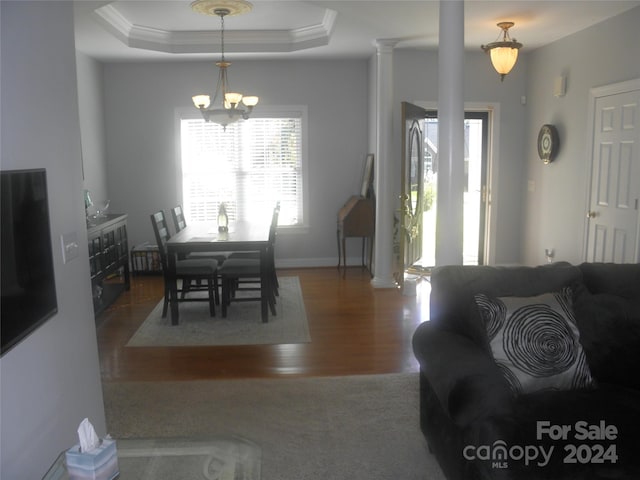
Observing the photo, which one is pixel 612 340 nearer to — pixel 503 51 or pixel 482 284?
pixel 482 284

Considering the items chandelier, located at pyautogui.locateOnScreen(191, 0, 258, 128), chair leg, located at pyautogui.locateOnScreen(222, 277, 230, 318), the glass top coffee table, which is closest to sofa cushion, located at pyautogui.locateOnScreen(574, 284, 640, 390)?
the glass top coffee table

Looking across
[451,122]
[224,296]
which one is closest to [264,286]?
[224,296]

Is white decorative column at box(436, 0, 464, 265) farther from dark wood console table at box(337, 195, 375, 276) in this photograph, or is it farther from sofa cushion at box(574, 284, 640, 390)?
dark wood console table at box(337, 195, 375, 276)

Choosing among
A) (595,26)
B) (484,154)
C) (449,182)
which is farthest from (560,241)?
(449,182)

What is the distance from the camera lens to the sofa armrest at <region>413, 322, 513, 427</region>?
6.80ft

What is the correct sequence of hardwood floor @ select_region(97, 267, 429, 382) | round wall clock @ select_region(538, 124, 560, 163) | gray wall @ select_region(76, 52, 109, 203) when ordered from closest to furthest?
1. hardwood floor @ select_region(97, 267, 429, 382)
2. round wall clock @ select_region(538, 124, 560, 163)
3. gray wall @ select_region(76, 52, 109, 203)

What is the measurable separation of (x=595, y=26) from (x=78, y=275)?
4947 mm

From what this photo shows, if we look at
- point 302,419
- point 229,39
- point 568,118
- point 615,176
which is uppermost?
point 229,39

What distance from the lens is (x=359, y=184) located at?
7250 millimetres

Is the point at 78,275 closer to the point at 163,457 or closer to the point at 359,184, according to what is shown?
the point at 163,457

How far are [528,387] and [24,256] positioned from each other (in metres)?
1.97

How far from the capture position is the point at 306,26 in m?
6.03

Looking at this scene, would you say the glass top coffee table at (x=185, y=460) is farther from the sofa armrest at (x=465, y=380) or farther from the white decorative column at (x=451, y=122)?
the white decorative column at (x=451, y=122)

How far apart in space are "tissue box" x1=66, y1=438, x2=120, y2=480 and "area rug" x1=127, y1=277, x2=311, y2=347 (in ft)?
8.81
